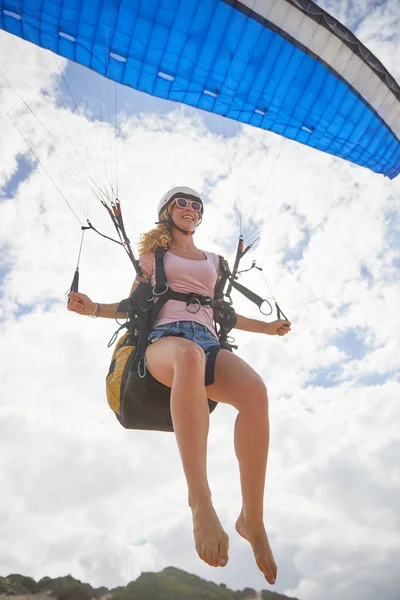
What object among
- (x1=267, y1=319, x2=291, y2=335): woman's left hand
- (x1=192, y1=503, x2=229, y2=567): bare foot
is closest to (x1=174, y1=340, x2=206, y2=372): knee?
(x1=192, y1=503, x2=229, y2=567): bare foot

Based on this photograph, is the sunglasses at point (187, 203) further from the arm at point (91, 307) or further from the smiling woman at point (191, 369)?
the arm at point (91, 307)

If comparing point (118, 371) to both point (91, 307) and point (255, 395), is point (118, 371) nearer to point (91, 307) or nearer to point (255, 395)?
point (91, 307)

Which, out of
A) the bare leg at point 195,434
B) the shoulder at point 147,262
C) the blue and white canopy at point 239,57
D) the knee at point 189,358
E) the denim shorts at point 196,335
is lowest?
the bare leg at point 195,434

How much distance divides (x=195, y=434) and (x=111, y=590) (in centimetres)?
3644

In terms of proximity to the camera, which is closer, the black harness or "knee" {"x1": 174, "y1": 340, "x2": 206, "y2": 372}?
"knee" {"x1": 174, "y1": 340, "x2": 206, "y2": 372}

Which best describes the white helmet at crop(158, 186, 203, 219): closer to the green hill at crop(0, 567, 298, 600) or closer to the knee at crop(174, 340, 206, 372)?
the knee at crop(174, 340, 206, 372)

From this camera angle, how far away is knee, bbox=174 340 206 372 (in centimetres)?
301

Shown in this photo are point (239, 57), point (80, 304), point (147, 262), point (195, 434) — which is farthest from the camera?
point (239, 57)

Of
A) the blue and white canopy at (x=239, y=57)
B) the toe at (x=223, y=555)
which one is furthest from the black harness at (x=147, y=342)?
the blue and white canopy at (x=239, y=57)

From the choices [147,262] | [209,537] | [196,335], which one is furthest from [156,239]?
[209,537]

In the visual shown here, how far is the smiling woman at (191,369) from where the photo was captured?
2.90 metres

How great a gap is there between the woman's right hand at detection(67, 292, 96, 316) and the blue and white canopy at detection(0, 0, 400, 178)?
11.4ft

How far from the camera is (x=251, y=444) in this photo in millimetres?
3193

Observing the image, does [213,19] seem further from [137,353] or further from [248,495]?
[248,495]
